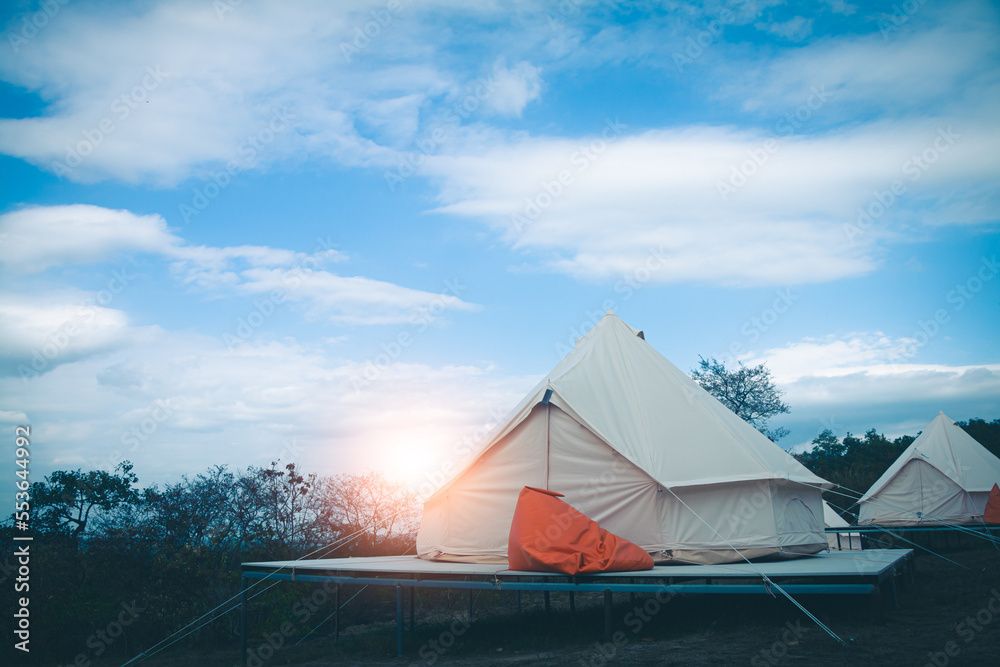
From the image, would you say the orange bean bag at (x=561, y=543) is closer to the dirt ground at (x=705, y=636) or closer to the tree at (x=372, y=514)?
the dirt ground at (x=705, y=636)

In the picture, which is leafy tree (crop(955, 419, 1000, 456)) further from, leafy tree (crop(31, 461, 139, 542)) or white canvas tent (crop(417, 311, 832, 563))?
leafy tree (crop(31, 461, 139, 542))

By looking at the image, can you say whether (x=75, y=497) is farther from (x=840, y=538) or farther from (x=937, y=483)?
(x=937, y=483)

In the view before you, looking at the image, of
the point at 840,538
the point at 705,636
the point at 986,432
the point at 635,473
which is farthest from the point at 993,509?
the point at 986,432

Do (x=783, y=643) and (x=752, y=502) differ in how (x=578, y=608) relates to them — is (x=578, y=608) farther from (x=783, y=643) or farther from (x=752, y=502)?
(x=783, y=643)

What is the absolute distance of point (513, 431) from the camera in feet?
28.9

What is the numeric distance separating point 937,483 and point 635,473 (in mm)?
14093

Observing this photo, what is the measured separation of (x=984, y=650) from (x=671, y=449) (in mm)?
3740

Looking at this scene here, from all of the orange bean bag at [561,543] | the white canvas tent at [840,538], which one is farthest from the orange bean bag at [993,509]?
the orange bean bag at [561,543]

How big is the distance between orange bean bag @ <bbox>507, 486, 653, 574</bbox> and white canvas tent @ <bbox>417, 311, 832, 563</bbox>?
824mm

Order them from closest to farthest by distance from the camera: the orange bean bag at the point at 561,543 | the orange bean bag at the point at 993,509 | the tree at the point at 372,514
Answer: the orange bean bag at the point at 561,543 → the tree at the point at 372,514 → the orange bean bag at the point at 993,509

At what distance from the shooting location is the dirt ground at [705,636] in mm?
5316

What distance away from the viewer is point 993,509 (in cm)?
1636

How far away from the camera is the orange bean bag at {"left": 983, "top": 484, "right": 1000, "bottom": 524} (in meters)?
16.3

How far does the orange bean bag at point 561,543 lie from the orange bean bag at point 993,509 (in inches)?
554
